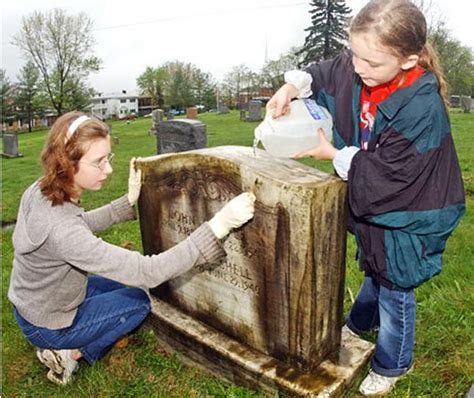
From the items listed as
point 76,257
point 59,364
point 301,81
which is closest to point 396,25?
point 301,81

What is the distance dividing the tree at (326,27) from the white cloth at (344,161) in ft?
93.1

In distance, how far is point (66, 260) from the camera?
2213 mm

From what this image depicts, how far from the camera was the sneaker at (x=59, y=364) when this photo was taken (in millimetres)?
2590

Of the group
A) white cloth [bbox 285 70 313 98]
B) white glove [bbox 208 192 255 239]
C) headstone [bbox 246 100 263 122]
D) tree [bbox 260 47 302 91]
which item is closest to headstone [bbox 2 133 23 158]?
headstone [bbox 246 100 263 122]

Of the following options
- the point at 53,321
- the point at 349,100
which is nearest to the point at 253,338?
the point at 53,321

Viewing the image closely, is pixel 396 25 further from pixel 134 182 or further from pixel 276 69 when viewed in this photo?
pixel 276 69

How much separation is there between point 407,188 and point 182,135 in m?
6.69

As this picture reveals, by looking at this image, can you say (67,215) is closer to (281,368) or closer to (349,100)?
(281,368)

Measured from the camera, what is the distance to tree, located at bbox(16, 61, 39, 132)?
1601 inches

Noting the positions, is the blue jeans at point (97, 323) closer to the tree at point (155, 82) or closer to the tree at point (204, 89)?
the tree at point (204, 89)

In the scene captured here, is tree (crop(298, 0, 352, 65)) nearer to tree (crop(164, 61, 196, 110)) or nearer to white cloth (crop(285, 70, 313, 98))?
tree (crop(164, 61, 196, 110))

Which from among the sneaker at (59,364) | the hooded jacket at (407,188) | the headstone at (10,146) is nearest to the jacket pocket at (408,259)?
the hooded jacket at (407,188)

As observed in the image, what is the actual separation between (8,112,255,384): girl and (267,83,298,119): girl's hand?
468 mm

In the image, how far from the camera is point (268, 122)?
7.63ft
